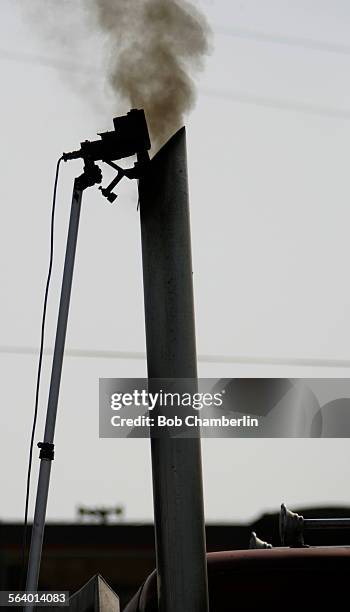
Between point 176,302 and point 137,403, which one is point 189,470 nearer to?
point 176,302

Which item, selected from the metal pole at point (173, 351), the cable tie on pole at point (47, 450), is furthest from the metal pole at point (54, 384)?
the metal pole at point (173, 351)

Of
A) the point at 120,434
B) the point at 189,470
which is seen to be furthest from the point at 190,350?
the point at 120,434

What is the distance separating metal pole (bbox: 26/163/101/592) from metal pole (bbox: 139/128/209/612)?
1.16 feet

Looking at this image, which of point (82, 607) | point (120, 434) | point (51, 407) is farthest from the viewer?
point (120, 434)

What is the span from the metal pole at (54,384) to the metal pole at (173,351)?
0.35 meters

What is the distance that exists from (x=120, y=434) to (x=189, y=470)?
1189 millimetres

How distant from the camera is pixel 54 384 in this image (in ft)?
11.1

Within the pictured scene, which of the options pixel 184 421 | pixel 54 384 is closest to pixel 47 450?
pixel 54 384

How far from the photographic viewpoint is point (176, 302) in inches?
126

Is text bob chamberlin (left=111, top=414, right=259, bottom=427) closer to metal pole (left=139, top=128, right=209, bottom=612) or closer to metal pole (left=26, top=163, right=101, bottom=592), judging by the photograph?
metal pole (left=139, top=128, right=209, bottom=612)

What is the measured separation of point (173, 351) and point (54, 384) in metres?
0.52

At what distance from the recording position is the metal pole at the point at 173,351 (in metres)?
2.98

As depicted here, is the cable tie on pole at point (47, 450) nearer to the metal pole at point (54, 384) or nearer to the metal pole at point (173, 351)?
the metal pole at point (54, 384)

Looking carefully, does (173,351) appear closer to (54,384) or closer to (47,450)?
(54,384)
